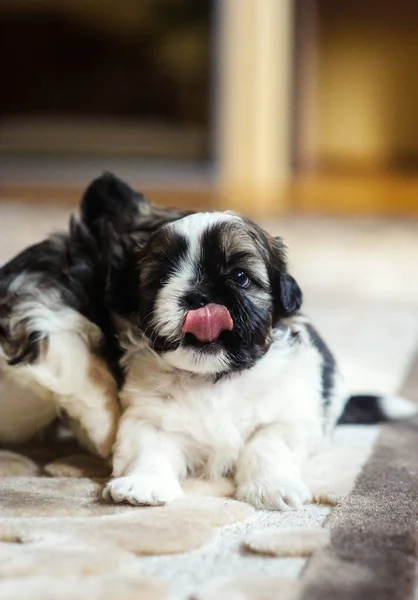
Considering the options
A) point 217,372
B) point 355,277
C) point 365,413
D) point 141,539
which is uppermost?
point 217,372

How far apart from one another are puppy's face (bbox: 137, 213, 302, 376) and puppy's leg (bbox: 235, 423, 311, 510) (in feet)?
0.44

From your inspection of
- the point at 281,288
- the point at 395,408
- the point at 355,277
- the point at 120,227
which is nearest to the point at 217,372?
the point at 281,288

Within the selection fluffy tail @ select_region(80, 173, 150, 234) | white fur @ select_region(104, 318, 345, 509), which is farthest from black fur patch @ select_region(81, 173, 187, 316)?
white fur @ select_region(104, 318, 345, 509)

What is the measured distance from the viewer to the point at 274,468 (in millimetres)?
1525

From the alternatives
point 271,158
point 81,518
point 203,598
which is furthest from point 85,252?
point 271,158

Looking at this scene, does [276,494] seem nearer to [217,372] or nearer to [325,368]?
[217,372]

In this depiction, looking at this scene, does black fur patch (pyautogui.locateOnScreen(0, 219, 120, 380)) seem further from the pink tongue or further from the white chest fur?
the pink tongue

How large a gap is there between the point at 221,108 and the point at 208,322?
4283 mm

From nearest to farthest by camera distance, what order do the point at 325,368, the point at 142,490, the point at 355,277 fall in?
the point at 142,490, the point at 325,368, the point at 355,277

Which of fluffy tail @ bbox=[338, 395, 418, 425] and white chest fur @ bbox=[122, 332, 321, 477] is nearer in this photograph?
white chest fur @ bbox=[122, 332, 321, 477]

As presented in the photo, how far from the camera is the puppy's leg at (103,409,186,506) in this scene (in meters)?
1.44

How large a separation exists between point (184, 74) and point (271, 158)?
2.45 feet

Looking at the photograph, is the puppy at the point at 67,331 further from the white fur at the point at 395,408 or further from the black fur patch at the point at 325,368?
the white fur at the point at 395,408

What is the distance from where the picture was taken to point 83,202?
1.94 meters
